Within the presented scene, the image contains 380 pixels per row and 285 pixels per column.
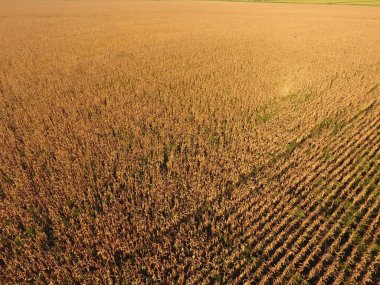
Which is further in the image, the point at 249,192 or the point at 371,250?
the point at 249,192

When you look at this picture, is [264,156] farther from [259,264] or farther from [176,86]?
[176,86]

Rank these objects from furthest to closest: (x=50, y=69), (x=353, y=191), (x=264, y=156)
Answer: (x=50, y=69)
(x=264, y=156)
(x=353, y=191)

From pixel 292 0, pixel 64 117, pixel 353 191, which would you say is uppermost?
pixel 292 0

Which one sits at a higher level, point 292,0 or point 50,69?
point 292,0

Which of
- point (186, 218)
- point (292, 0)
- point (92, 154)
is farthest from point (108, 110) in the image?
point (292, 0)

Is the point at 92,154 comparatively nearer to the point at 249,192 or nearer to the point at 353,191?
the point at 249,192

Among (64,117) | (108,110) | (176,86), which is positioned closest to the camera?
(64,117)
